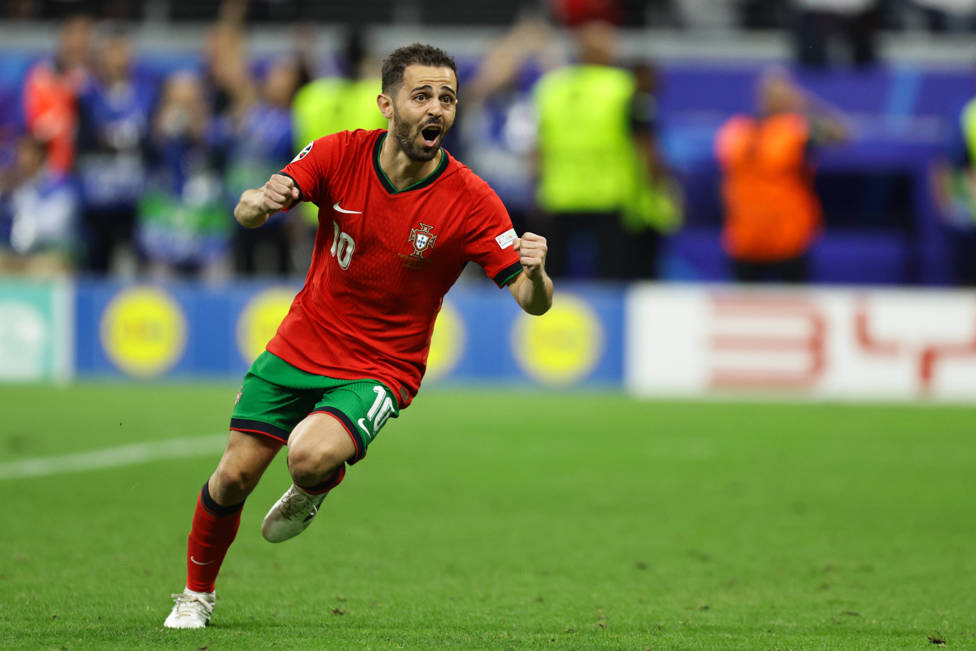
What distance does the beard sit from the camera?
5160mm

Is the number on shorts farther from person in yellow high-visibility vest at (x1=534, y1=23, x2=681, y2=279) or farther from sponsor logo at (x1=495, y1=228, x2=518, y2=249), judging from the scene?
Result: person in yellow high-visibility vest at (x1=534, y1=23, x2=681, y2=279)

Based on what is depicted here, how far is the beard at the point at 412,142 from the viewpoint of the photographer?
5160 mm

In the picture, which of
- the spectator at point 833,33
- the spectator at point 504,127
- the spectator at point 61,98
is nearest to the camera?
the spectator at point 504,127

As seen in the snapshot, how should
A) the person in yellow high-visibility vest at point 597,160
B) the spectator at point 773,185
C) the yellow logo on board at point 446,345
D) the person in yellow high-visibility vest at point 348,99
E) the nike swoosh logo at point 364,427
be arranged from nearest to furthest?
1. the nike swoosh logo at point 364,427
2. the person in yellow high-visibility vest at point 597,160
3. the person in yellow high-visibility vest at point 348,99
4. the spectator at point 773,185
5. the yellow logo on board at point 446,345

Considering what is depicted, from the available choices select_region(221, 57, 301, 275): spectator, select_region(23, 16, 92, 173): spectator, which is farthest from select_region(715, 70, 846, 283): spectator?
select_region(23, 16, 92, 173): spectator

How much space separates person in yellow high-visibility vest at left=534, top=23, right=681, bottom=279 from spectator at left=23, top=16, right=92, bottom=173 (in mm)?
4847

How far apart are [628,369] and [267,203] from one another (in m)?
9.31

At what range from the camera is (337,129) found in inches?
522

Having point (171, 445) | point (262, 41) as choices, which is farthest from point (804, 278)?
point (262, 41)

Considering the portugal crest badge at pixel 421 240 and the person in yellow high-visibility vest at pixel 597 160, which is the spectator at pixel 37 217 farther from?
the portugal crest badge at pixel 421 240

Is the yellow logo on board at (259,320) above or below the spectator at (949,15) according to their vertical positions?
below

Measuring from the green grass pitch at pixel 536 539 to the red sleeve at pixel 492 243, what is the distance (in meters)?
1.19

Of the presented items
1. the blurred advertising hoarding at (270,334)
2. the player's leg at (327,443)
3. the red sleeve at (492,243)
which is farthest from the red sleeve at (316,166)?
the blurred advertising hoarding at (270,334)

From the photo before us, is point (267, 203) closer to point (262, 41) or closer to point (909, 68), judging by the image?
point (909, 68)
